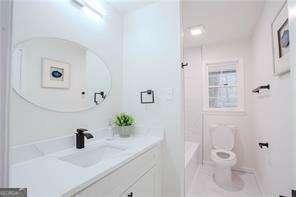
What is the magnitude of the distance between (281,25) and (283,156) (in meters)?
1.10

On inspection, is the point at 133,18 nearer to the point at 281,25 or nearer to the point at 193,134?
the point at 281,25

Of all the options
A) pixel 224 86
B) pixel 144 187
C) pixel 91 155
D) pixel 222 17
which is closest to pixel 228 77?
pixel 224 86

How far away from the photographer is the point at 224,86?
308 centimetres

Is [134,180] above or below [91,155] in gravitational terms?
below

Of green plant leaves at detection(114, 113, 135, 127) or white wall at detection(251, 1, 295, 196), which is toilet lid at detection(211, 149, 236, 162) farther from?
green plant leaves at detection(114, 113, 135, 127)

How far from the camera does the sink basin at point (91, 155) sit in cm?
116

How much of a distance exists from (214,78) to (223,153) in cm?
143

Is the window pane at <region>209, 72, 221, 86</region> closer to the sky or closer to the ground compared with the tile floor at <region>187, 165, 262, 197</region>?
closer to the sky

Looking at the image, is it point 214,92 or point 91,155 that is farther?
point 214,92

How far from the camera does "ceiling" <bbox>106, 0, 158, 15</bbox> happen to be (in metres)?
1.76

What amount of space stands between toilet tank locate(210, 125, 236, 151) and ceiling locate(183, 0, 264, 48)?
1.63m

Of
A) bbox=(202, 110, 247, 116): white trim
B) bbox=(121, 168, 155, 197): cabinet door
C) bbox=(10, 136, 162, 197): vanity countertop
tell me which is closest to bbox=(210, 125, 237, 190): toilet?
bbox=(202, 110, 247, 116): white trim

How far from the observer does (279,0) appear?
138 cm

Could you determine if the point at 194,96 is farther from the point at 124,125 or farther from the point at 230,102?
the point at 124,125
